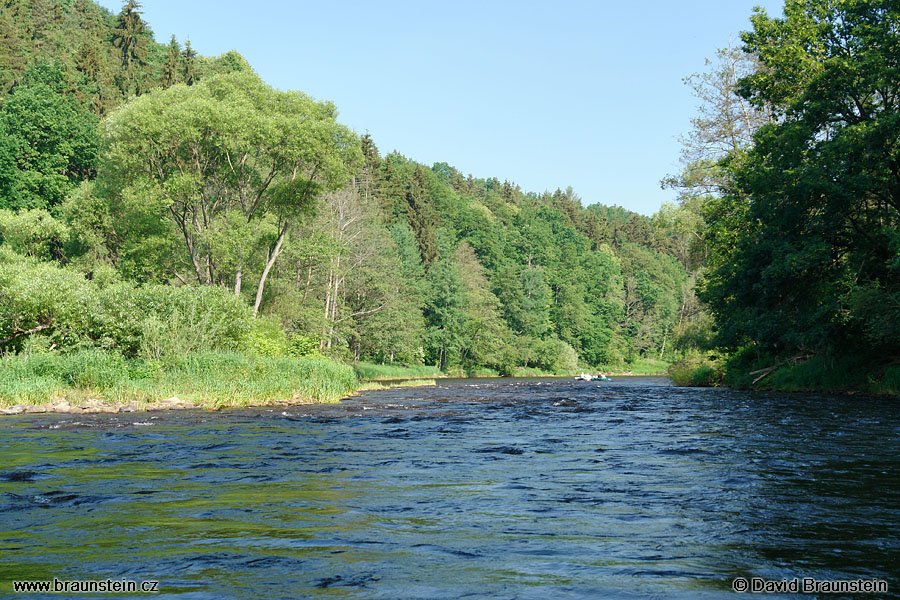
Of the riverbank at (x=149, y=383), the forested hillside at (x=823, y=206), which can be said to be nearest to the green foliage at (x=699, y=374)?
the forested hillside at (x=823, y=206)

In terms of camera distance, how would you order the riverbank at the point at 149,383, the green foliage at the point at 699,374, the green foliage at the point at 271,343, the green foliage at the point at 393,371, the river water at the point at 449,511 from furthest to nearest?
the green foliage at the point at 393,371 → the green foliage at the point at 699,374 → the green foliage at the point at 271,343 → the riverbank at the point at 149,383 → the river water at the point at 449,511

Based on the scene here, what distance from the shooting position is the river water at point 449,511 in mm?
5949

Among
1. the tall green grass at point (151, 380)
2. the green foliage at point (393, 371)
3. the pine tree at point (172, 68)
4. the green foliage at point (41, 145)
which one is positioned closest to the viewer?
the tall green grass at point (151, 380)

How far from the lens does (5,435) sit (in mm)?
16109

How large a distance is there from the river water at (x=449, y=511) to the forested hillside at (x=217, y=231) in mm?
14195

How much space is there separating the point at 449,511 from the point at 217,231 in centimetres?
3628

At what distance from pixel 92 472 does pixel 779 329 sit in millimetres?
29768

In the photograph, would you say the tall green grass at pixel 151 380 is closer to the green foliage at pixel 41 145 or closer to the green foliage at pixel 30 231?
the green foliage at pixel 30 231

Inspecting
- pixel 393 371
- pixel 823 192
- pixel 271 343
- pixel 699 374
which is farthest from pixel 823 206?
pixel 393 371

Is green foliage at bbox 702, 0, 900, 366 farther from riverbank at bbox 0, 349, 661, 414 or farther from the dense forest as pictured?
riverbank at bbox 0, 349, 661, 414

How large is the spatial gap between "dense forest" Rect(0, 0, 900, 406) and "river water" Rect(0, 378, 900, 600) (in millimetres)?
12920

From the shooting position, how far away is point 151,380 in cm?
2603

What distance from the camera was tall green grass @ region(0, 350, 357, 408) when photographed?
23.8 meters

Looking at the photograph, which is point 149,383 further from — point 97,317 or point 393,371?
point 393,371
